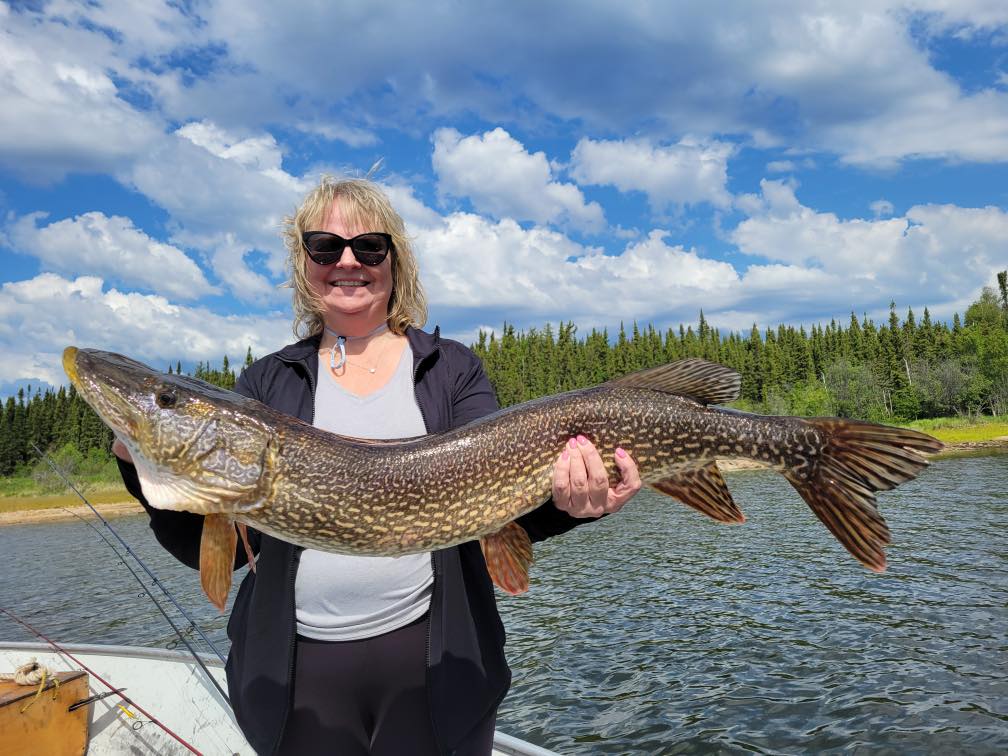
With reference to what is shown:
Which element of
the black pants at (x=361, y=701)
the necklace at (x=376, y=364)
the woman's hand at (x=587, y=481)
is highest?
the necklace at (x=376, y=364)

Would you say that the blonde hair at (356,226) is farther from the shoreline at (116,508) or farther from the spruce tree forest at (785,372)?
the spruce tree forest at (785,372)

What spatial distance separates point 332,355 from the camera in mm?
2840

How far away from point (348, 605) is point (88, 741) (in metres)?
4.84

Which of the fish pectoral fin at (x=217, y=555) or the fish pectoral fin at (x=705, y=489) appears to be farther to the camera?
the fish pectoral fin at (x=705, y=489)

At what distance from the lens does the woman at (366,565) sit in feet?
7.43

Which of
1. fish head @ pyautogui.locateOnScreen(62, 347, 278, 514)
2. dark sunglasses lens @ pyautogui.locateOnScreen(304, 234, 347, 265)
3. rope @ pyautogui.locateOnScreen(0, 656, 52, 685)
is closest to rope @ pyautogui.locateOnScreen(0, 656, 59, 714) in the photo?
rope @ pyautogui.locateOnScreen(0, 656, 52, 685)

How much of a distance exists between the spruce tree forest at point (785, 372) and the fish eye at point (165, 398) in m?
61.4

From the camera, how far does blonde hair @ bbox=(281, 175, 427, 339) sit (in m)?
2.90

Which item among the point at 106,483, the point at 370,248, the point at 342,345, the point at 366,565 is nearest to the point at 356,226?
the point at 370,248

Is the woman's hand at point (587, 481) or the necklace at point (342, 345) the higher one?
the necklace at point (342, 345)

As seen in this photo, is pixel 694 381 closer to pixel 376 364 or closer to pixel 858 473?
pixel 858 473

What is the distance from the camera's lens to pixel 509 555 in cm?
266

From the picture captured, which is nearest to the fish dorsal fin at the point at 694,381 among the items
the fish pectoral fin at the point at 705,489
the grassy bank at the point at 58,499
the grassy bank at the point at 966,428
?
the fish pectoral fin at the point at 705,489

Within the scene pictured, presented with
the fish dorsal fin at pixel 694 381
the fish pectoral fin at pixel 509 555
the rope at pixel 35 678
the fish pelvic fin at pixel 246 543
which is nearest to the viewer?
the fish pelvic fin at pixel 246 543
